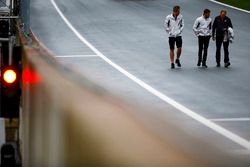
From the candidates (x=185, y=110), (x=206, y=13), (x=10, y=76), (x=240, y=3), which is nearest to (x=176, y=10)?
(x=206, y=13)

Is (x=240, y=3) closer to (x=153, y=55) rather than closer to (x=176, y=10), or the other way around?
(x=153, y=55)

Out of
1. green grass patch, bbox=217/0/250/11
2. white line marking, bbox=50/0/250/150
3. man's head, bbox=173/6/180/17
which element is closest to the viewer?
white line marking, bbox=50/0/250/150

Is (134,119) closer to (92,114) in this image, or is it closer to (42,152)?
(92,114)

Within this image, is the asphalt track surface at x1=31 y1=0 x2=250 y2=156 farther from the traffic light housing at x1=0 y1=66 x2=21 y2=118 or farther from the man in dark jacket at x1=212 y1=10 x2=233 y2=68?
the man in dark jacket at x1=212 y1=10 x2=233 y2=68

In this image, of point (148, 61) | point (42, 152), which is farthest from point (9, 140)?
point (148, 61)

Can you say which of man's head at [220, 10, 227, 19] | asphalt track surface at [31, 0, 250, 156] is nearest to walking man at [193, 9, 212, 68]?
man's head at [220, 10, 227, 19]

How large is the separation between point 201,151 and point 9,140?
7.25 meters

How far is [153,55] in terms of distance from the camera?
3225 cm

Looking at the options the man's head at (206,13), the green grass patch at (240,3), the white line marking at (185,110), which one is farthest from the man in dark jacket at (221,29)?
the green grass patch at (240,3)

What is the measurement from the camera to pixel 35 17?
161 feet

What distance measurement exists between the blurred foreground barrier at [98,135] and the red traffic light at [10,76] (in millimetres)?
3590

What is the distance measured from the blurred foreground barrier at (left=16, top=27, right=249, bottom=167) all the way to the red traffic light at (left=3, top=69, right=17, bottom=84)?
3.59 metres

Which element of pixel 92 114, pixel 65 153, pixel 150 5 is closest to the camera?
pixel 92 114

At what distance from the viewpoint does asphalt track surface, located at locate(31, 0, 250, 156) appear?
62.0 ft
